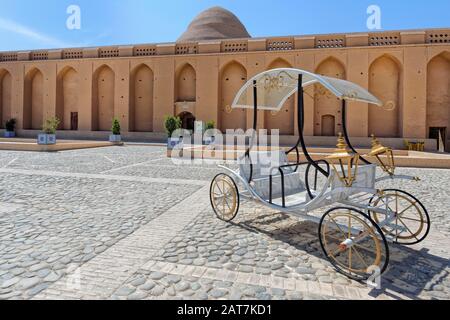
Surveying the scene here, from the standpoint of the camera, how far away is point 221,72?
27.9m

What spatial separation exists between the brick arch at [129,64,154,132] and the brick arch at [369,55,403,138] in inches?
760

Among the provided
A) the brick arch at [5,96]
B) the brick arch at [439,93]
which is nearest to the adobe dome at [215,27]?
the brick arch at [439,93]

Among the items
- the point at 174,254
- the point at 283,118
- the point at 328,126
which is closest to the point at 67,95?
the point at 283,118

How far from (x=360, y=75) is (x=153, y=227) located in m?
23.6

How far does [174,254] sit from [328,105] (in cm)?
2441

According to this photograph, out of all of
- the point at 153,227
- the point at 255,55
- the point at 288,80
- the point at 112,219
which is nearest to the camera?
the point at 153,227

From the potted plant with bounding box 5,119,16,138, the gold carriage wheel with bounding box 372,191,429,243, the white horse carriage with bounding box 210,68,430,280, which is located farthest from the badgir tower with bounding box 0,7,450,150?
the gold carriage wheel with bounding box 372,191,429,243

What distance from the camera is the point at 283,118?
27.0 m

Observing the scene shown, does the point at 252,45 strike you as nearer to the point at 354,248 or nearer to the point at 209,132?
the point at 209,132

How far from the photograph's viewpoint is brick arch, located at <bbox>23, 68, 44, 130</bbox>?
3266cm

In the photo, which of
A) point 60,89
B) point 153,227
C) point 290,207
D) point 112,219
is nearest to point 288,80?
point 290,207

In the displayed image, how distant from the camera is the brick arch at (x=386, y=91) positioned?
2445cm
